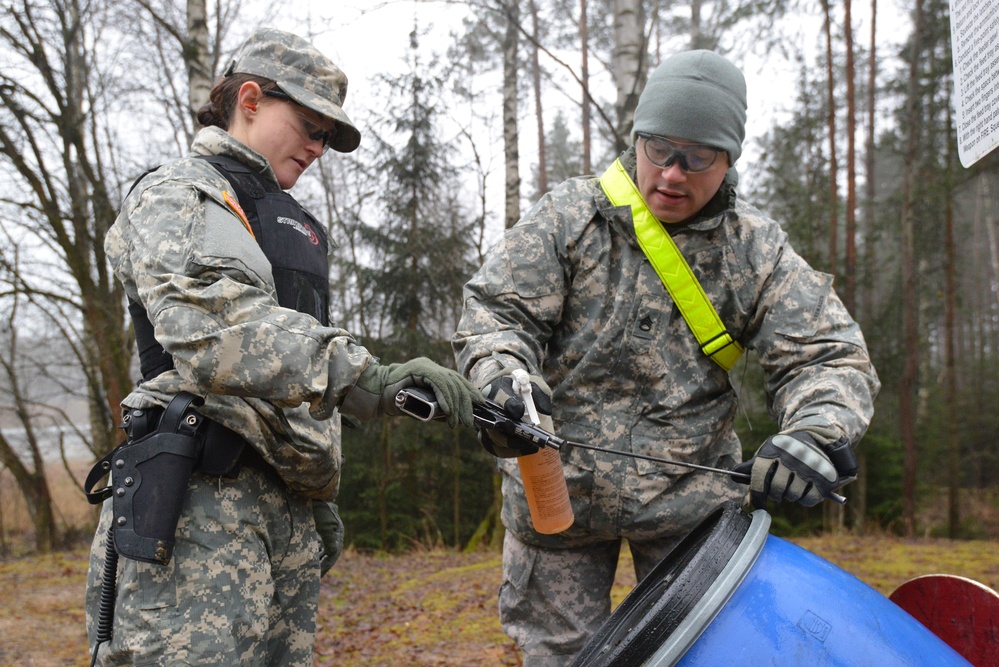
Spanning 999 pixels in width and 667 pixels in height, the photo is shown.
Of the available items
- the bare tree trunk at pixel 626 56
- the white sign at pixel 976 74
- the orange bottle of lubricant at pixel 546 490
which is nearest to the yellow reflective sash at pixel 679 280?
the orange bottle of lubricant at pixel 546 490

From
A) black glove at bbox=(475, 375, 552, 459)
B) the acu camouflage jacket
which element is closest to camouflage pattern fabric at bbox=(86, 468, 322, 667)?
black glove at bbox=(475, 375, 552, 459)

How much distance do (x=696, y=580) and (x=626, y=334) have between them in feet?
2.71

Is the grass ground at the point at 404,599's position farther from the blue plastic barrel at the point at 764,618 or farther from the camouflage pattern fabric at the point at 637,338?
the blue plastic barrel at the point at 764,618

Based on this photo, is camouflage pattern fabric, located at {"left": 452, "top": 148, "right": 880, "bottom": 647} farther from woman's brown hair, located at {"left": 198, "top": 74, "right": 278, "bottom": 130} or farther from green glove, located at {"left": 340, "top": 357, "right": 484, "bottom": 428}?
woman's brown hair, located at {"left": 198, "top": 74, "right": 278, "bottom": 130}

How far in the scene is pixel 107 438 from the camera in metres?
11.0

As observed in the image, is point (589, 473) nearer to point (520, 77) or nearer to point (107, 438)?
point (107, 438)

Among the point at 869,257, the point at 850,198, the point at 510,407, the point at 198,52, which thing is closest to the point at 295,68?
the point at 510,407

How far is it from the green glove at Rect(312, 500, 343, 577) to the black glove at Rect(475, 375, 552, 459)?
0.62 meters

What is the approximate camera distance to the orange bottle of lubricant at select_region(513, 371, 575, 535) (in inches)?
77.4

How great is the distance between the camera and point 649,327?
2.28 metres

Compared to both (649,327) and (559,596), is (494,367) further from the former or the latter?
(559,596)

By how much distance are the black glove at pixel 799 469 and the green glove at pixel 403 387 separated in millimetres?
765

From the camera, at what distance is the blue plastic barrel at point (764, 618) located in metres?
1.56

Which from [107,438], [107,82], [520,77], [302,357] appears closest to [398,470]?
[107,438]
